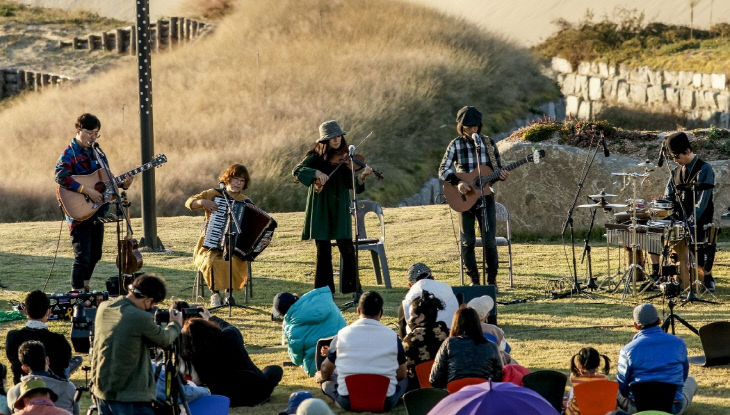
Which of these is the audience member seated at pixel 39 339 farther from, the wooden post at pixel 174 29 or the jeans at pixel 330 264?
the wooden post at pixel 174 29

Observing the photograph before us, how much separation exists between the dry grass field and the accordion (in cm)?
73

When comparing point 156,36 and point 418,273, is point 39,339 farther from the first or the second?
point 156,36

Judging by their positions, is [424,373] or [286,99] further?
[286,99]

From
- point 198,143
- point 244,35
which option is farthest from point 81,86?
point 198,143

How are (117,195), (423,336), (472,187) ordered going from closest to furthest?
(423,336)
(117,195)
(472,187)

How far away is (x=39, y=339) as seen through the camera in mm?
9250

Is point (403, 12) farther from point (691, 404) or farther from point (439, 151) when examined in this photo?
point (691, 404)

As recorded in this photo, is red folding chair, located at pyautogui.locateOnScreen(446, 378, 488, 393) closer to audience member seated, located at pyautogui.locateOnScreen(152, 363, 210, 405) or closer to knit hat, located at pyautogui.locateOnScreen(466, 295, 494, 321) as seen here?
knit hat, located at pyautogui.locateOnScreen(466, 295, 494, 321)

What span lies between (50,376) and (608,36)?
146ft

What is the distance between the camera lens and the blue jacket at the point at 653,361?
8.74 meters

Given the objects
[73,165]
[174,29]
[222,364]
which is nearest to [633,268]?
[222,364]

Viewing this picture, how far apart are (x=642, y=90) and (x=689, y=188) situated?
28.6 m

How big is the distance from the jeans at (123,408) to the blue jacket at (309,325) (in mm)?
2626

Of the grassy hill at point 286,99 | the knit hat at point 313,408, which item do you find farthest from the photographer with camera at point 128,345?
the grassy hill at point 286,99
